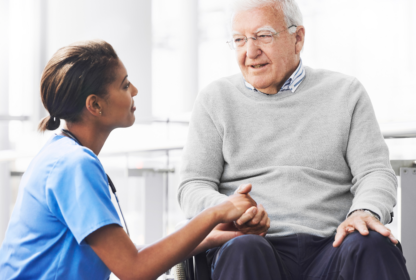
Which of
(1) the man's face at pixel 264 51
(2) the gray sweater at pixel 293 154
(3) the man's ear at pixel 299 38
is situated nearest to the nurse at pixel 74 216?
(2) the gray sweater at pixel 293 154

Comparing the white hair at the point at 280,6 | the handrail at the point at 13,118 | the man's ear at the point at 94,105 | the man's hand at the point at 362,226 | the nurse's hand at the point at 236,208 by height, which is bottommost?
the handrail at the point at 13,118

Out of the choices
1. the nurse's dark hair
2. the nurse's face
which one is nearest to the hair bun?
the nurse's dark hair

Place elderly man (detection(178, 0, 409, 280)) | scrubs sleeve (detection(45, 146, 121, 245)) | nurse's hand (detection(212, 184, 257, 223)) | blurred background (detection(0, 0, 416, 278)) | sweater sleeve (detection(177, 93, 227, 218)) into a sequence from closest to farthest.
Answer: scrubs sleeve (detection(45, 146, 121, 245))
nurse's hand (detection(212, 184, 257, 223))
elderly man (detection(178, 0, 409, 280))
sweater sleeve (detection(177, 93, 227, 218))
blurred background (detection(0, 0, 416, 278))

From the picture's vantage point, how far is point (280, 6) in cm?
154

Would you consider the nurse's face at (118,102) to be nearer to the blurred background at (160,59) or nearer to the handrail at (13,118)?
the blurred background at (160,59)

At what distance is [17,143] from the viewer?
11.1ft

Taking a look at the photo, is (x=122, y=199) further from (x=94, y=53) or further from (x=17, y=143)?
(x=94, y=53)

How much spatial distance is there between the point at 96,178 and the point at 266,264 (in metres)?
0.45

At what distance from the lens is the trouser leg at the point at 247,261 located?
1029 millimetres

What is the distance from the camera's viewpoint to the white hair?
1521mm

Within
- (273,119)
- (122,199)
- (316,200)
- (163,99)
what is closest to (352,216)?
(316,200)

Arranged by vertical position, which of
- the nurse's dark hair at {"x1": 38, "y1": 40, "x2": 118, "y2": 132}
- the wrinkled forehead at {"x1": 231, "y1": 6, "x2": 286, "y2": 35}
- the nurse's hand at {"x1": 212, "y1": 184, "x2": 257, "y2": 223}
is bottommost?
the nurse's hand at {"x1": 212, "y1": 184, "x2": 257, "y2": 223}

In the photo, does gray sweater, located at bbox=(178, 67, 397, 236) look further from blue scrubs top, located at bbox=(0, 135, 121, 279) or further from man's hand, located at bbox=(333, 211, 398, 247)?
blue scrubs top, located at bbox=(0, 135, 121, 279)

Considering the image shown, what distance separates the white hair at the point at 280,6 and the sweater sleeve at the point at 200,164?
378mm
